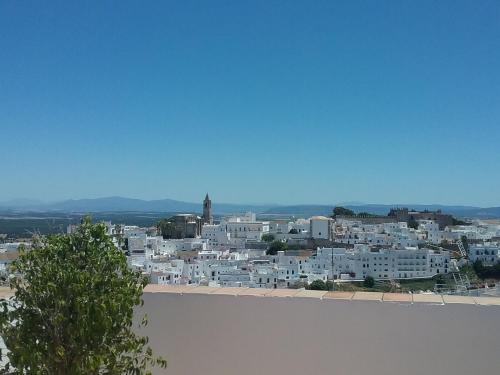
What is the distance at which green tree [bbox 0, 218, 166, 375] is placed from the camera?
1.75 metres

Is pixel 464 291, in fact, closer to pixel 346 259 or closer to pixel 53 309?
pixel 53 309

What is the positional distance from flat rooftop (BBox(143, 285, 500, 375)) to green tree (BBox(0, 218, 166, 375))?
0.74m

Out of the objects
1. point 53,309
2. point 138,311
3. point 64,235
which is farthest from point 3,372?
point 138,311

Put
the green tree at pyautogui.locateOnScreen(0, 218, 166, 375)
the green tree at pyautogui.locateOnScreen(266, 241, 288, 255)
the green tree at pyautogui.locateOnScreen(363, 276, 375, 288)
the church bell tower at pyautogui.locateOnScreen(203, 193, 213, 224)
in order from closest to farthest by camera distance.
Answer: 1. the green tree at pyautogui.locateOnScreen(0, 218, 166, 375)
2. the green tree at pyautogui.locateOnScreen(363, 276, 375, 288)
3. the green tree at pyautogui.locateOnScreen(266, 241, 288, 255)
4. the church bell tower at pyautogui.locateOnScreen(203, 193, 213, 224)

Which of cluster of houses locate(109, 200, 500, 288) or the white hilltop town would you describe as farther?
the white hilltop town

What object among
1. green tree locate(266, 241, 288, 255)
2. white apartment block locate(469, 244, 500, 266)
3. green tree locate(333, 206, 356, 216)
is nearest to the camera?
white apartment block locate(469, 244, 500, 266)

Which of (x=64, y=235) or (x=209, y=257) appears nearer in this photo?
(x=64, y=235)

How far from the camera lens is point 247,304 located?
2.62 metres

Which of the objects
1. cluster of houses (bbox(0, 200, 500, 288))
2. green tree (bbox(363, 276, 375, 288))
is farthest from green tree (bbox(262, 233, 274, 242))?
green tree (bbox(363, 276, 375, 288))

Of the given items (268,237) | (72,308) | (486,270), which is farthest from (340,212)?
(72,308)

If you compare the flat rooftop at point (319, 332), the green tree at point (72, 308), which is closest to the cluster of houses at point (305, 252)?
the flat rooftop at point (319, 332)

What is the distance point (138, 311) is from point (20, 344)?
40.4 inches

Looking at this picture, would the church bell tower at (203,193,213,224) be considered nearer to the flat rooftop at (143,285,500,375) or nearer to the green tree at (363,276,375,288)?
the green tree at (363,276,375,288)

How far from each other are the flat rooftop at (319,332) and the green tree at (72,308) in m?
0.74
